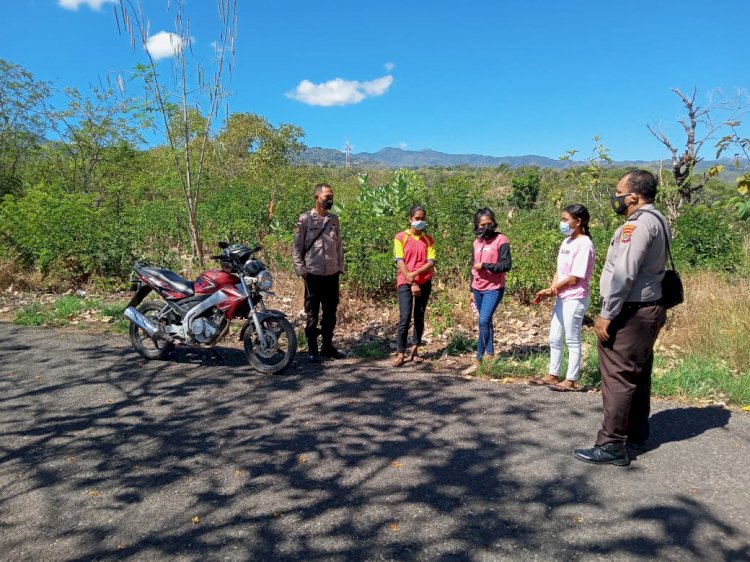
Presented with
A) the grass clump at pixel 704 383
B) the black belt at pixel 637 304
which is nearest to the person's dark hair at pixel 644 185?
the black belt at pixel 637 304

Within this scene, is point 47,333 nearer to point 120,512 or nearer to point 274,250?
point 274,250

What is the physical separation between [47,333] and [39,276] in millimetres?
3234

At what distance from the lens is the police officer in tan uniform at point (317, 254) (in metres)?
5.77

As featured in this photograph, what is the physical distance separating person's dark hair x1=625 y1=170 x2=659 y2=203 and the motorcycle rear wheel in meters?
5.00

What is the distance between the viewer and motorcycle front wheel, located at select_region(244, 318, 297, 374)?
17.8 ft

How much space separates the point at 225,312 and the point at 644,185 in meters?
4.14

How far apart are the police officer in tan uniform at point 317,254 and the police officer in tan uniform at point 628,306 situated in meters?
3.14

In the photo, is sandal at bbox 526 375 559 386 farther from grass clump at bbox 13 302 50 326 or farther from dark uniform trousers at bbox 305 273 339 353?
grass clump at bbox 13 302 50 326

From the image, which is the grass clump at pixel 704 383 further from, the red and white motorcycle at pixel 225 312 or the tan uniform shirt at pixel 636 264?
the red and white motorcycle at pixel 225 312

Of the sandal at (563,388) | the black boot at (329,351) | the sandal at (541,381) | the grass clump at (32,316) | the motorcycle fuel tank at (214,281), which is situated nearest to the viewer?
the sandal at (563,388)

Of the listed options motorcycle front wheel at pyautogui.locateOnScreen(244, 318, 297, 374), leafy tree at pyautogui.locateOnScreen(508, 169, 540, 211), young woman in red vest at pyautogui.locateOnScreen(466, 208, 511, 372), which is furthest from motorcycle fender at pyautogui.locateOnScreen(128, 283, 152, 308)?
leafy tree at pyautogui.locateOnScreen(508, 169, 540, 211)

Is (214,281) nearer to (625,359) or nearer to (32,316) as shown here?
(32,316)

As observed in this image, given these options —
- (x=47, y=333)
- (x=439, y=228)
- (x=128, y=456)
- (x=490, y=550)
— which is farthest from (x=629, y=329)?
(x=47, y=333)

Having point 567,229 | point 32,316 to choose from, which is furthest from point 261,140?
point 567,229
